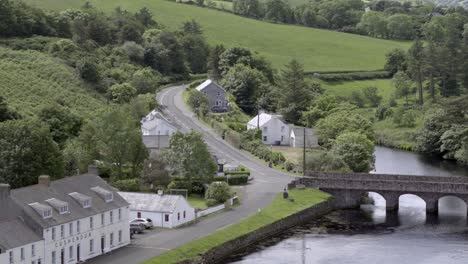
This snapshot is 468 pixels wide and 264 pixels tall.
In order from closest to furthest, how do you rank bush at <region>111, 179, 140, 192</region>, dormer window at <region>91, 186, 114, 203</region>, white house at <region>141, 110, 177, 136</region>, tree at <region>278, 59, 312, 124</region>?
1. dormer window at <region>91, 186, 114, 203</region>
2. bush at <region>111, 179, 140, 192</region>
3. white house at <region>141, 110, 177, 136</region>
4. tree at <region>278, 59, 312, 124</region>

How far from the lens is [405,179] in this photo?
104 metres

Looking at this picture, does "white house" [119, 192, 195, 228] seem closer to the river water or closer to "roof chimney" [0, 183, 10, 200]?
the river water

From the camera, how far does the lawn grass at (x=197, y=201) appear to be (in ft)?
307

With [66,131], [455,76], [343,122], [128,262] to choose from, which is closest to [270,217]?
[128,262]

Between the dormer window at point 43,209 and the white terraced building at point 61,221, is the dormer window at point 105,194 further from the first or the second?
the dormer window at point 43,209

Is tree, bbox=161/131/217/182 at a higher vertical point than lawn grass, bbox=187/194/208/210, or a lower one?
higher

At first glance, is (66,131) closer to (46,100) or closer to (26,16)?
(46,100)

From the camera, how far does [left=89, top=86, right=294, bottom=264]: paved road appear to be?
74.6 metres

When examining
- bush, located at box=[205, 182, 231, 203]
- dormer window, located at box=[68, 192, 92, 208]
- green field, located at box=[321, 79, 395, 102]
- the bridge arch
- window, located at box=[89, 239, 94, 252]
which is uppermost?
green field, located at box=[321, 79, 395, 102]

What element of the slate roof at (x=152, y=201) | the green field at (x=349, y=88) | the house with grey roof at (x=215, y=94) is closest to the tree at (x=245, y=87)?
the house with grey roof at (x=215, y=94)

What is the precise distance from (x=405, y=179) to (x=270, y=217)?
20.5 meters

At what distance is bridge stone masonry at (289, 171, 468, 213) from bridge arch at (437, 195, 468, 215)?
1.95 meters

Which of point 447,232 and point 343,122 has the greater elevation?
point 343,122

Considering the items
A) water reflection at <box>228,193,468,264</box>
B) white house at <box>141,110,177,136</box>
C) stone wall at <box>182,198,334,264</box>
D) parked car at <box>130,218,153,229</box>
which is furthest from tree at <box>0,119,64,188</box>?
white house at <box>141,110,177,136</box>
